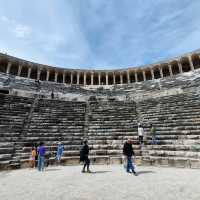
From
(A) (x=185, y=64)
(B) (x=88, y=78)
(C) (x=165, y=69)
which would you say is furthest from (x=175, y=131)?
(B) (x=88, y=78)

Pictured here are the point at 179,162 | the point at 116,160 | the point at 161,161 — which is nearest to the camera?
the point at 179,162

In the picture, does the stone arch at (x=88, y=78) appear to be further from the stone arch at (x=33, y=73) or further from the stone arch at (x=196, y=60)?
the stone arch at (x=196, y=60)

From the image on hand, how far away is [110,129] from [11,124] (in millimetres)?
6921

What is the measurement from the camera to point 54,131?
12.1 m

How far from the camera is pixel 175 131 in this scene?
10531 millimetres

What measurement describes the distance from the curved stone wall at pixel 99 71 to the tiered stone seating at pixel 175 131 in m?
16.5

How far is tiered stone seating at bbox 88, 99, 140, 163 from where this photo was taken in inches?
407

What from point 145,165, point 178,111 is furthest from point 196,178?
point 178,111

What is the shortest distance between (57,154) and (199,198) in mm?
7227

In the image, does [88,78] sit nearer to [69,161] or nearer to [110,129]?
[110,129]

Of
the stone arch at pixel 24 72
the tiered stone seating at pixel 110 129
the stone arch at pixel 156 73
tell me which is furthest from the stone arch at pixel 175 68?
the stone arch at pixel 24 72

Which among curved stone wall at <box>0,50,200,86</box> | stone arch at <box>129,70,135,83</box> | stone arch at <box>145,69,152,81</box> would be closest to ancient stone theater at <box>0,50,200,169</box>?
curved stone wall at <box>0,50,200,86</box>

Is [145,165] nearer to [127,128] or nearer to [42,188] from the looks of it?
[127,128]

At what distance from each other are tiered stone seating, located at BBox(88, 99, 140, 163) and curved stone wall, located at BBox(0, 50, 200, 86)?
1773cm
